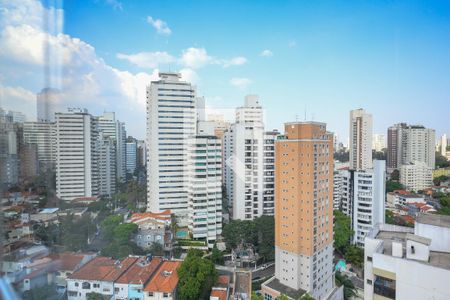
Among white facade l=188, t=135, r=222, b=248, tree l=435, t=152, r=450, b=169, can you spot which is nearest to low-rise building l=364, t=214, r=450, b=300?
tree l=435, t=152, r=450, b=169

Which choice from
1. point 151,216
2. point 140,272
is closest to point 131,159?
point 151,216

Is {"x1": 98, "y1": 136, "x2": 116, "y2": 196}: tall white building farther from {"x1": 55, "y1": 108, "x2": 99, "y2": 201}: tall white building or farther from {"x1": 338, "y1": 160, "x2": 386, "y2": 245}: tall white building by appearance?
{"x1": 338, "y1": 160, "x2": 386, "y2": 245}: tall white building

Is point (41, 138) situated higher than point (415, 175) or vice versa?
point (41, 138)

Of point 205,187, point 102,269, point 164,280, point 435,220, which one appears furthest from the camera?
point 205,187

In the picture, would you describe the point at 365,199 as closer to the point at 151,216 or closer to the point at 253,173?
the point at 253,173

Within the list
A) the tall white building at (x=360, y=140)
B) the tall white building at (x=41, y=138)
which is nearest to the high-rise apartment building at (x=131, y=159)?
the tall white building at (x=360, y=140)

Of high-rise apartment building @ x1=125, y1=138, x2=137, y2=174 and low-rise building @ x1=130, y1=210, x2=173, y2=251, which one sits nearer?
low-rise building @ x1=130, y1=210, x2=173, y2=251

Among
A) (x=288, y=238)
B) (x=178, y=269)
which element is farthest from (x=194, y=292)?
(x=288, y=238)

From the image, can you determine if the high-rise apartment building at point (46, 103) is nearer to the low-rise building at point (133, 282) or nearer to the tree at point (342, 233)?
the low-rise building at point (133, 282)
